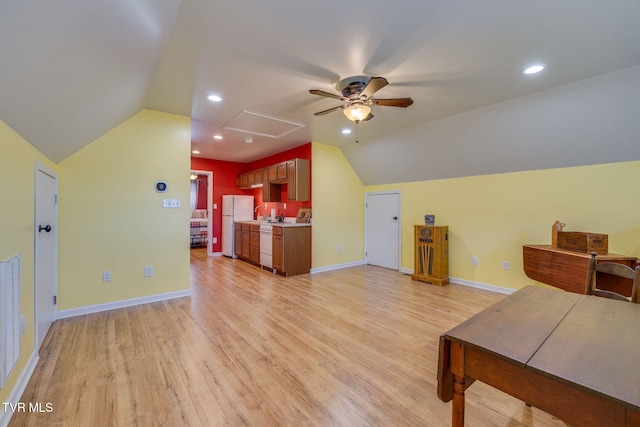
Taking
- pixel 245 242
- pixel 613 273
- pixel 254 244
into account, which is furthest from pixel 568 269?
pixel 245 242

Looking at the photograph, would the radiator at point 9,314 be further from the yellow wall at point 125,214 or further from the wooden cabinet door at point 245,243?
the wooden cabinet door at point 245,243

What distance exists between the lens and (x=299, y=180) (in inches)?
197

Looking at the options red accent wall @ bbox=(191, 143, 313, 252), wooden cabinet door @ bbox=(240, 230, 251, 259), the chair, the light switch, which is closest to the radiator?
the light switch

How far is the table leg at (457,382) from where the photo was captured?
3.38 feet

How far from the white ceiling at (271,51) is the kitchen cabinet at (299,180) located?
1.97 m

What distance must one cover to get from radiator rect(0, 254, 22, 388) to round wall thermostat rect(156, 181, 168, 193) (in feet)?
5.98

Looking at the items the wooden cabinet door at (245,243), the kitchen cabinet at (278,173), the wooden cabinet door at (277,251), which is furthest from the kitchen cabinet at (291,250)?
the wooden cabinet door at (245,243)

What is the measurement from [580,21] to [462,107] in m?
1.50

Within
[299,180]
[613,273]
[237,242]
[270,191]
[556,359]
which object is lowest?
[237,242]

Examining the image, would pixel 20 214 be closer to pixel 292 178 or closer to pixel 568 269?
pixel 292 178

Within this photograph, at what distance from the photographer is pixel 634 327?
111cm

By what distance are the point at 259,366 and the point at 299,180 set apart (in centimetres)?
344

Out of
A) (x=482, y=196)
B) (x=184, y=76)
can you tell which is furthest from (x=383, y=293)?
(x=184, y=76)

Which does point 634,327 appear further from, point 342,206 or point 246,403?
point 342,206
